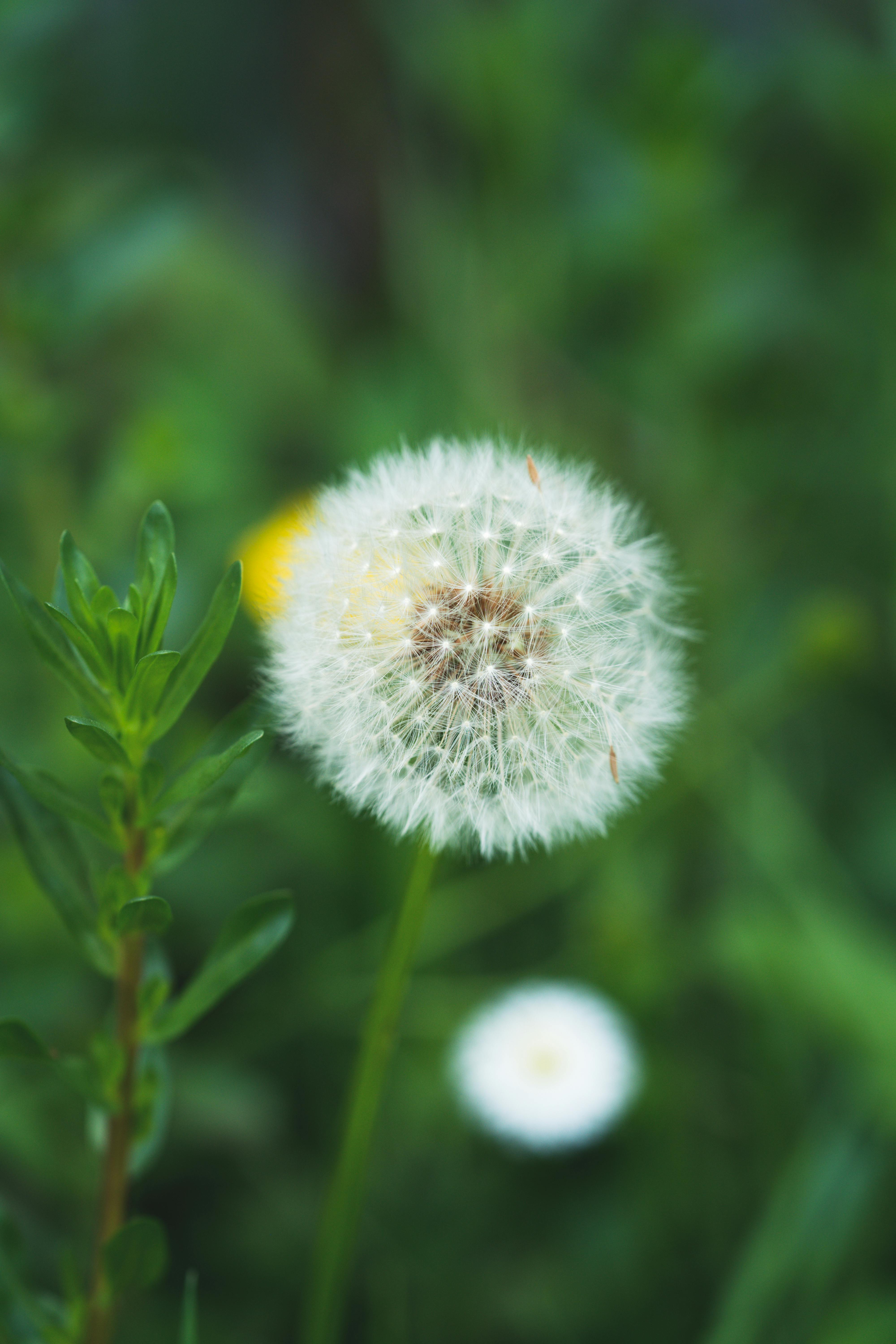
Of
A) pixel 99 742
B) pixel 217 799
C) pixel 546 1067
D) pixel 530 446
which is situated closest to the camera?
pixel 99 742

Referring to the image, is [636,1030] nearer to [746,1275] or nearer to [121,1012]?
[746,1275]

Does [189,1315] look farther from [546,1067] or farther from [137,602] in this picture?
[546,1067]

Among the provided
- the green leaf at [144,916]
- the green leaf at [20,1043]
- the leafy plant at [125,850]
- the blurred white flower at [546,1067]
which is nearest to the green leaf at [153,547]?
the leafy plant at [125,850]

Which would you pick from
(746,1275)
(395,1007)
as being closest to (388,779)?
(395,1007)

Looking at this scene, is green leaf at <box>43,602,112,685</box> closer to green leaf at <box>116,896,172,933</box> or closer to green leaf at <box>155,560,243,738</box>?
green leaf at <box>155,560,243,738</box>

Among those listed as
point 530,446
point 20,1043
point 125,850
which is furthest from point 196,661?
point 530,446

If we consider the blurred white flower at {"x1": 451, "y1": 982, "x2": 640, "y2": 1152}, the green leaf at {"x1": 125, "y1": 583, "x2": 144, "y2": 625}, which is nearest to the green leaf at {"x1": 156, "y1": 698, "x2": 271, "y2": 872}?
the green leaf at {"x1": 125, "y1": 583, "x2": 144, "y2": 625}

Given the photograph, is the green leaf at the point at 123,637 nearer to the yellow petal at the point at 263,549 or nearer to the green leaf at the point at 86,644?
the green leaf at the point at 86,644
